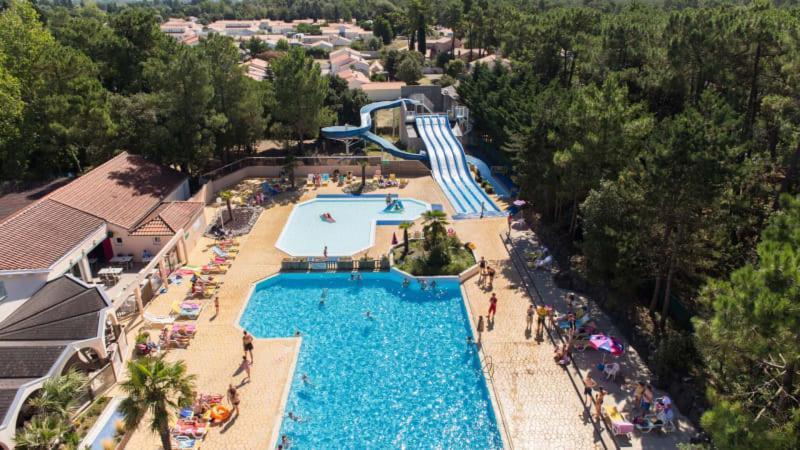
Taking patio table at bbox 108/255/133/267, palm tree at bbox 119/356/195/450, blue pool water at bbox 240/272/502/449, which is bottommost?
blue pool water at bbox 240/272/502/449

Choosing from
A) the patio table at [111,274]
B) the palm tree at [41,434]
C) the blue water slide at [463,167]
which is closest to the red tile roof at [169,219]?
the patio table at [111,274]

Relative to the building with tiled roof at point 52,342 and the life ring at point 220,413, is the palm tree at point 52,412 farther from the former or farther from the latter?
the life ring at point 220,413

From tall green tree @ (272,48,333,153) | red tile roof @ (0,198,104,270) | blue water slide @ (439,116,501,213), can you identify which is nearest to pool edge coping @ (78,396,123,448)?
red tile roof @ (0,198,104,270)

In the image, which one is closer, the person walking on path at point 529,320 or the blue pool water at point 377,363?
the blue pool water at point 377,363

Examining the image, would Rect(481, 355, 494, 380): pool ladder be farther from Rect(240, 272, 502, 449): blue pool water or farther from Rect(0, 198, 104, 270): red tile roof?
Rect(0, 198, 104, 270): red tile roof

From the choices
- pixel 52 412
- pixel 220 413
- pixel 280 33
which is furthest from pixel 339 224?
pixel 280 33

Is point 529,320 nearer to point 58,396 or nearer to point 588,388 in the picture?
point 588,388
